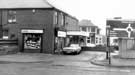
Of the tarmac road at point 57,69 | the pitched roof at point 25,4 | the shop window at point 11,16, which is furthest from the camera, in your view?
the shop window at point 11,16

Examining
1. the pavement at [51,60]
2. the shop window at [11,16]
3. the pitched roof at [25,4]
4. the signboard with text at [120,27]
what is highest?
the pitched roof at [25,4]

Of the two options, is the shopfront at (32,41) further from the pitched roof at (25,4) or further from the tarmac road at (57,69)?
the tarmac road at (57,69)

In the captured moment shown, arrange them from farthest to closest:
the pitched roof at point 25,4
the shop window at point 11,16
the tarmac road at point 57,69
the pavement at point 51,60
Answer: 1. the shop window at point 11,16
2. the pitched roof at point 25,4
3. the pavement at point 51,60
4. the tarmac road at point 57,69

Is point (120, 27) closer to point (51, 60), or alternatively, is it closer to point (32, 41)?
point (51, 60)

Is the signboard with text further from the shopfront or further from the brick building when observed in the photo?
the shopfront

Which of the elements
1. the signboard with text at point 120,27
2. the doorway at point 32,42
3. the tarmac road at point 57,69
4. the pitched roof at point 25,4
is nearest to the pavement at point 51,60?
the tarmac road at point 57,69

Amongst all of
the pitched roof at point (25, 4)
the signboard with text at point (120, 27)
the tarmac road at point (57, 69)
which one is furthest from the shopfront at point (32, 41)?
the tarmac road at point (57, 69)

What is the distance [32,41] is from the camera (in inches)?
1374

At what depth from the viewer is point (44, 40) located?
34.5 m

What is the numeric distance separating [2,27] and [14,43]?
337 cm

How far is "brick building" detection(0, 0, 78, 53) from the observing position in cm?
3438

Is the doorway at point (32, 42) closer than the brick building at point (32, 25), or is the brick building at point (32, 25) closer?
the brick building at point (32, 25)

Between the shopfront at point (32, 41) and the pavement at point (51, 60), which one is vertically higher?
the shopfront at point (32, 41)

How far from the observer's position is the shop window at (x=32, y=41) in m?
34.7
